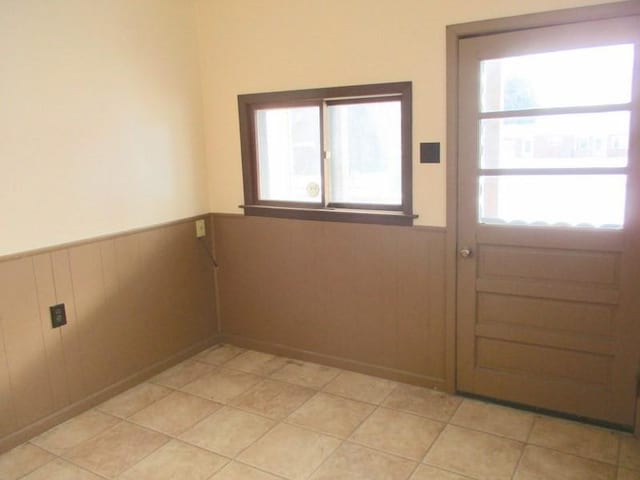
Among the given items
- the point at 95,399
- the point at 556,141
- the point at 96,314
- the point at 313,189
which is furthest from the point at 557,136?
the point at 95,399

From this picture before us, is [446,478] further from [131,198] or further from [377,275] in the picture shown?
[131,198]

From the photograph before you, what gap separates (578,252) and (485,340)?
0.71 m

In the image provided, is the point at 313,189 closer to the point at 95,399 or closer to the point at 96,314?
the point at 96,314

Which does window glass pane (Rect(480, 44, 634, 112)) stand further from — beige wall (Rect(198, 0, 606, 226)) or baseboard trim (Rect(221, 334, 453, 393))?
baseboard trim (Rect(221, 334, 453, 393))

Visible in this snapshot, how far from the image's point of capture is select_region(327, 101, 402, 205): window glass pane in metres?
3.21

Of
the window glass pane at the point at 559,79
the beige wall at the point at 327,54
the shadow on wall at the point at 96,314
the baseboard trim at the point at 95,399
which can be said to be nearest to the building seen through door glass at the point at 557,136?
the window glass pane at the point at 559,79

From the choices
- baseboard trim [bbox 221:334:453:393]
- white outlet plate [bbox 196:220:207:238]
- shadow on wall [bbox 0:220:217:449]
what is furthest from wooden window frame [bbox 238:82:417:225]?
baseboard trim [bbox 221:334:453:393]

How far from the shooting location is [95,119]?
3.09 m

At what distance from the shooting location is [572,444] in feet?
8.74

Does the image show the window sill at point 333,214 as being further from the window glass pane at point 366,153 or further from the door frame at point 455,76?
the door frame at point 455,76

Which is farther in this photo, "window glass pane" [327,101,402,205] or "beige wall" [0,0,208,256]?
"window glass pane" [327,101,402,205]

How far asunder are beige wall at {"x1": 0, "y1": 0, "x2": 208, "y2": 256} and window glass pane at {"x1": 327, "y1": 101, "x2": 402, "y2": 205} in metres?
1.05

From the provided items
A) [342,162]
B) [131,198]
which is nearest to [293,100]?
[342,162]

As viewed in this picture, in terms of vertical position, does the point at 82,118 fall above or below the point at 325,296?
above
